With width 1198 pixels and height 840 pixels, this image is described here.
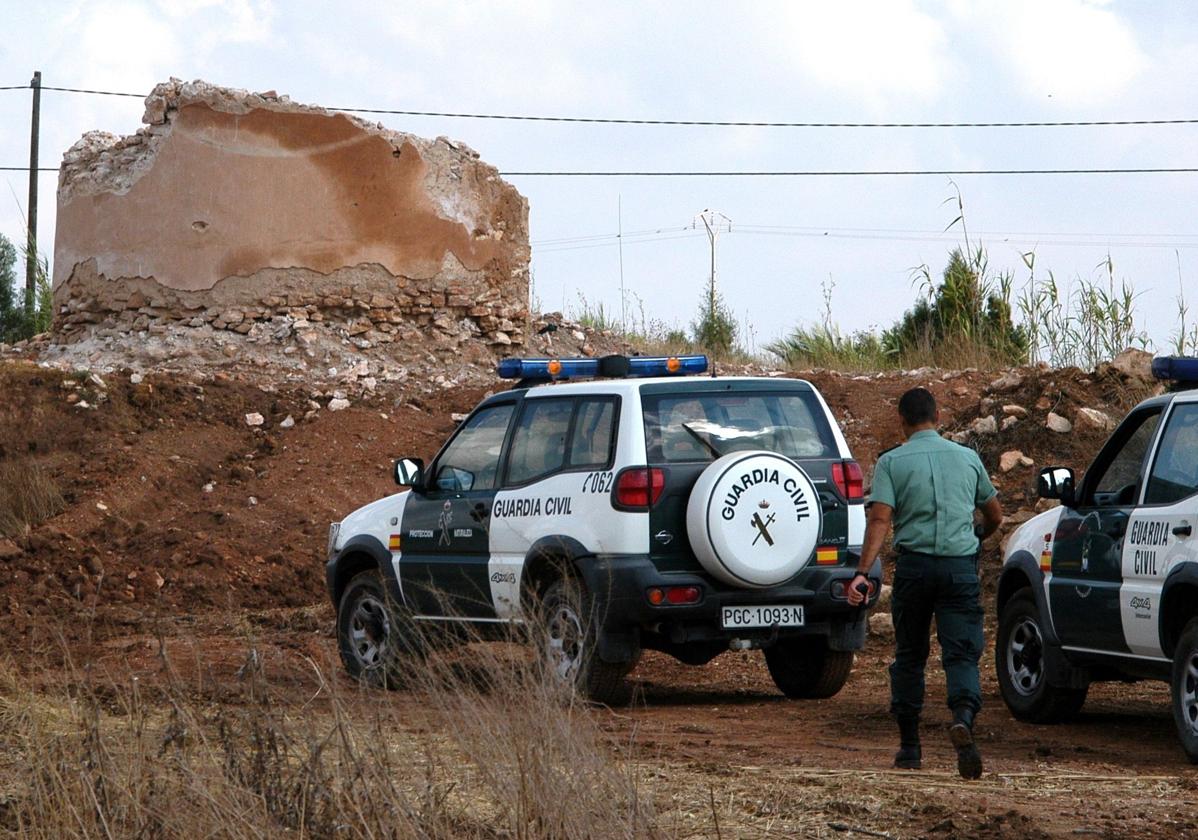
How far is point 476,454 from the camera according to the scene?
1000 cm

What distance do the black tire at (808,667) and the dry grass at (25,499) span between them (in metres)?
9.64

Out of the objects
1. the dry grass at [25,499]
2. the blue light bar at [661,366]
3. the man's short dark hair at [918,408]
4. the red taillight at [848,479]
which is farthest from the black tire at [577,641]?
the dry grass at [25,499]

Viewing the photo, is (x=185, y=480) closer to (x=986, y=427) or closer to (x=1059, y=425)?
(x=986, y=427)

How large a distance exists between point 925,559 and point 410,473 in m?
3.93

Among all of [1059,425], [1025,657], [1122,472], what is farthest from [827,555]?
[1059,425]

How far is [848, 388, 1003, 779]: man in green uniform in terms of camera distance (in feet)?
22.8

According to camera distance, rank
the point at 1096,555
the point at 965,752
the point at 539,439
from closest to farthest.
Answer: the point at 965,752, the point at 1096,555, the point at 539,439

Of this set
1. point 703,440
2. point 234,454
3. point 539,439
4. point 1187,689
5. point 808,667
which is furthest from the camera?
point 234,454

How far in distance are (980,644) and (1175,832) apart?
5.37 ft

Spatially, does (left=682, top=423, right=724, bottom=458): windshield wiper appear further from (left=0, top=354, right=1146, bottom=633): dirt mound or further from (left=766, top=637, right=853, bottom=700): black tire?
(left=0, top=354, right=1146, bottom=633): dirt mound

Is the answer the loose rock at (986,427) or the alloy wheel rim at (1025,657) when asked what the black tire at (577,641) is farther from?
the loose rock at (986,427)

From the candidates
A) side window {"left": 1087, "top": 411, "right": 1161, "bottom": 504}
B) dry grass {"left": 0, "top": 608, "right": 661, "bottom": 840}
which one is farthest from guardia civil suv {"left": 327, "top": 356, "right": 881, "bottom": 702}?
dry grass {"left": 0, "top": 608, "right": 661, "bottom": 840}

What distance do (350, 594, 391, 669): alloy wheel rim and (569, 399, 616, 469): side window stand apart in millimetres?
1948

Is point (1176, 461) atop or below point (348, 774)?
atop
